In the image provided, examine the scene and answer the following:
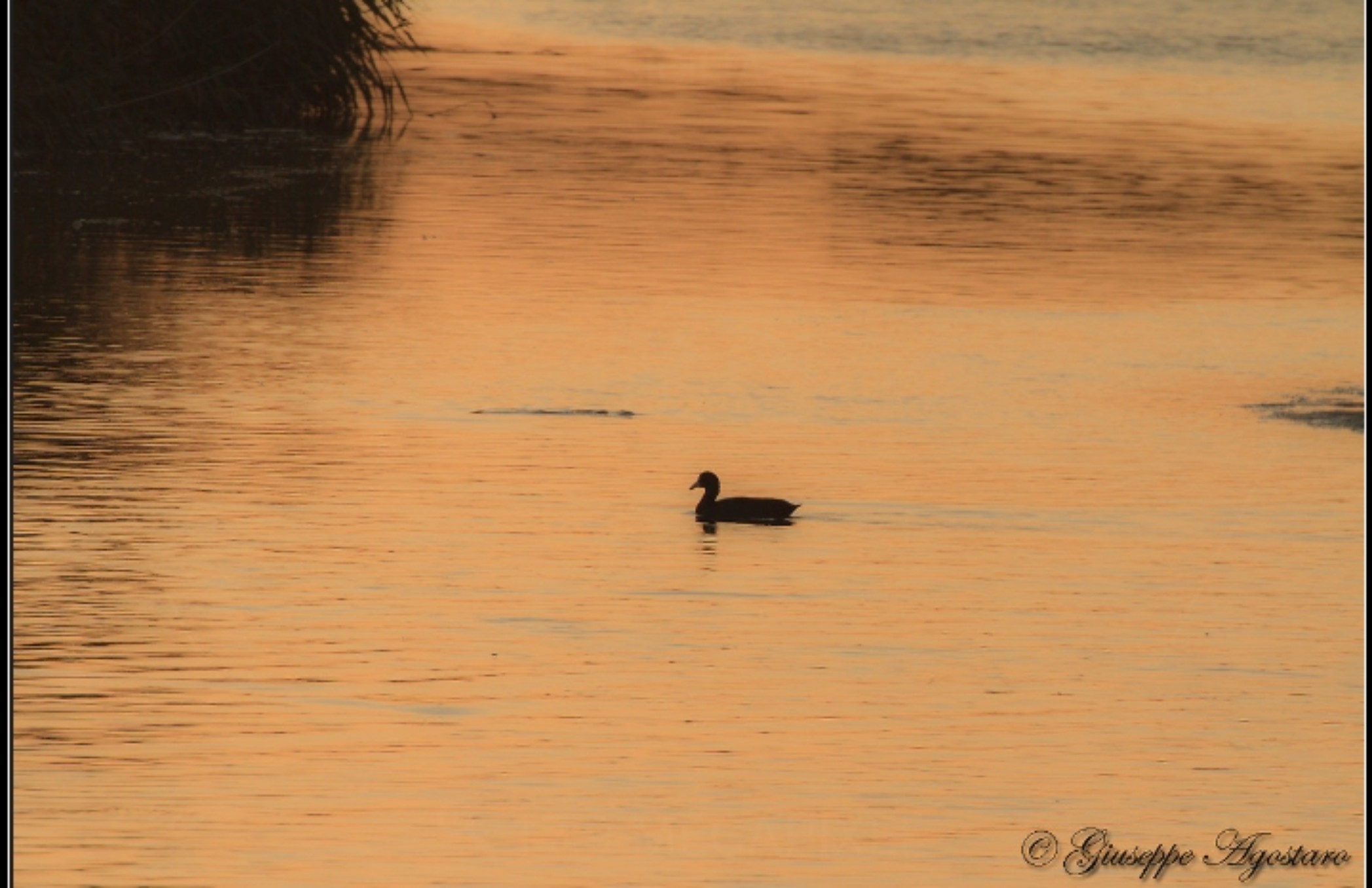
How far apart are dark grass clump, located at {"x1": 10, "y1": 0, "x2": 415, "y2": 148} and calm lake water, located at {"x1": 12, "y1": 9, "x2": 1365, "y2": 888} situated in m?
0.70

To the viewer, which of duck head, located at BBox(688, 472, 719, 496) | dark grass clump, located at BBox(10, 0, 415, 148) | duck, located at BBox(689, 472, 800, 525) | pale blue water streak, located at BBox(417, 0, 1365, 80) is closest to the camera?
duck, located at BBox(689, 472, 800, 525)

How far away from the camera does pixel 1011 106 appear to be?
124ft

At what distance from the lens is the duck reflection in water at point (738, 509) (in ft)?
41.3

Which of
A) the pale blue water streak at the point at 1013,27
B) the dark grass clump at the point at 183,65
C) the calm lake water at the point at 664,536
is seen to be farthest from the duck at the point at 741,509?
the pale blue water streak at the point at 1013,27

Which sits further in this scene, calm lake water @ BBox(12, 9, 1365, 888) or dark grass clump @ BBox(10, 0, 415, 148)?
dark grass clump @ BBox(10, 0, 415, 148)

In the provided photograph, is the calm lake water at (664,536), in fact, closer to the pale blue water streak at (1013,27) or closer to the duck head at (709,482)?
the duck head at (709,482)

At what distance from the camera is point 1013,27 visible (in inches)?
2317

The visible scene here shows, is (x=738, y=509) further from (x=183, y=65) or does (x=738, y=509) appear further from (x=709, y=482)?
(x=183, y=65)

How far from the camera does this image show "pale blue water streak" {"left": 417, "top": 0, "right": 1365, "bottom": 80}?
168 feet

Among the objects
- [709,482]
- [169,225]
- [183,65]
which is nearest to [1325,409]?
[709,482]

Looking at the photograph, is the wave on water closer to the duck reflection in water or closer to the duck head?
the duck reflection in water

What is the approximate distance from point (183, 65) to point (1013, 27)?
108 ft

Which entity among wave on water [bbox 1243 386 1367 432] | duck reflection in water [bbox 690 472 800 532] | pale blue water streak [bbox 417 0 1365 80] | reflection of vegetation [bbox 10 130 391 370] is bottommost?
pale blue water streak [bbox 417 0 1365 80]

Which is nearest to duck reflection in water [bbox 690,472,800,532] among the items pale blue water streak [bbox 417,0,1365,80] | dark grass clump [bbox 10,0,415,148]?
dark grass clump [bbox 10,0,415,148]
